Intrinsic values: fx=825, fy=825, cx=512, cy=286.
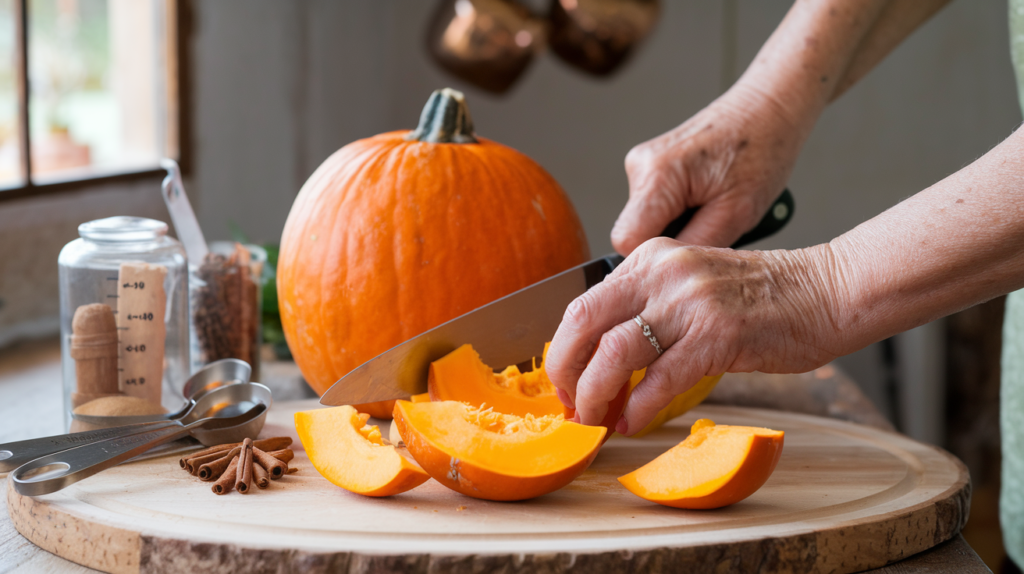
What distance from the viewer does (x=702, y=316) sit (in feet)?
2.93

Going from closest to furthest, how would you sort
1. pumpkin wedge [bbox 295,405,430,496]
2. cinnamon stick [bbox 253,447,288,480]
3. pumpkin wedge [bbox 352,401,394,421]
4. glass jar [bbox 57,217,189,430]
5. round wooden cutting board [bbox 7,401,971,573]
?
round wooden cutting board [bbox 7,401,971,573] < pumpkin wedge [bbox 295,405,430,496] < cinnamon stick [bbox 253,447,288,480] < glass jar [bbox 57,217,189,430] < pumpkin wedge [bbox 352,401,394,421]

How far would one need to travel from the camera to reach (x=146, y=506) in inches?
35.5

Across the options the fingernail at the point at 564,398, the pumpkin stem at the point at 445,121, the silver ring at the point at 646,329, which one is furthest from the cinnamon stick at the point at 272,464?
the pumpkin stem at the point at 445,121

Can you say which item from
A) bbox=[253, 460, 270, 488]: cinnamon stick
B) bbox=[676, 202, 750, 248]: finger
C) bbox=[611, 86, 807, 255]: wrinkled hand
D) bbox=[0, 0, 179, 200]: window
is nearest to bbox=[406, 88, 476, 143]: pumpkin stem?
bbox=[611, 86, 807, 255]: wrinkled hand

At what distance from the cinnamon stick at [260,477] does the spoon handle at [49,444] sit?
0.16m

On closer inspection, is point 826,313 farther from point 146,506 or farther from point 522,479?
point 146,506

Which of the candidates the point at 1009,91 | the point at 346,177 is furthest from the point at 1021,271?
the point at 1009,91

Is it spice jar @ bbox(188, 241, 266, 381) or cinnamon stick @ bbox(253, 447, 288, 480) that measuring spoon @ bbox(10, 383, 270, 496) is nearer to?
cinnamon stick @ bbox(253, 447, 288, 480)

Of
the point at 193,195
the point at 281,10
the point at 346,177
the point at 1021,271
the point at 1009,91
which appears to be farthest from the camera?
the point at 1009,91

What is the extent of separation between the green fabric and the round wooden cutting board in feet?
1.41

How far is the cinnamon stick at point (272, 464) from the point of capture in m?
1.00

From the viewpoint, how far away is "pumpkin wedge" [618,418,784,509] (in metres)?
0.86

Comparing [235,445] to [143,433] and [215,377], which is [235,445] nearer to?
[143,433]

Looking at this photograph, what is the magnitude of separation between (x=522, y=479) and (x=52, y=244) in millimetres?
1671
